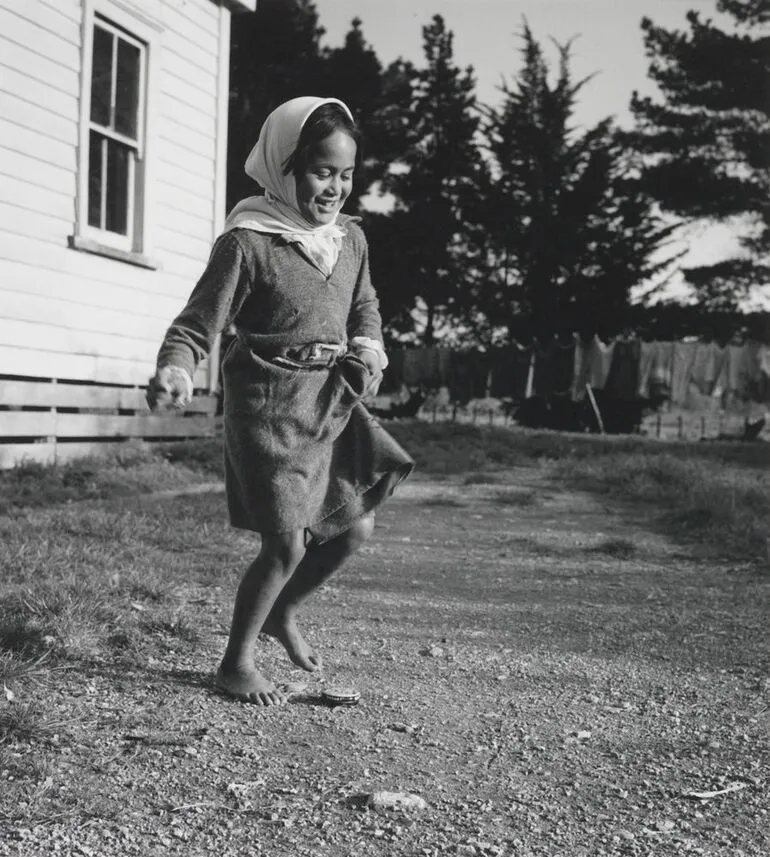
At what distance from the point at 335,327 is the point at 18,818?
1446mm

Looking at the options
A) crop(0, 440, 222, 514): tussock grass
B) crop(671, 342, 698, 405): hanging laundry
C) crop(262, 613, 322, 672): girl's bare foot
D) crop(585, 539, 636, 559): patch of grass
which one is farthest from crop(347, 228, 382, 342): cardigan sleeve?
crop(671, 342, 698, 405): hanging laundry

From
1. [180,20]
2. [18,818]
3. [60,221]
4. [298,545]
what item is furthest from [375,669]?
[180,20]

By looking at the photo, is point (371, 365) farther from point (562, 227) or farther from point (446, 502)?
point (562, 227)

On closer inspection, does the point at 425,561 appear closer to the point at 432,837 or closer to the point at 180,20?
the point at 432,837

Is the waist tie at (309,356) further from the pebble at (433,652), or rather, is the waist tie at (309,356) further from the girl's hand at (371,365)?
the pebble at (433,652)

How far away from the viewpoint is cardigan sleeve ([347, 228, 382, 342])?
2.82m

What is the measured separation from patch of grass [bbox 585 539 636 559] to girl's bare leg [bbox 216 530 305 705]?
110 inches

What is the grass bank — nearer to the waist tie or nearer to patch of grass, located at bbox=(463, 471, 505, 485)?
patch of grass, located at bbox=(463, 471, 505, 485)

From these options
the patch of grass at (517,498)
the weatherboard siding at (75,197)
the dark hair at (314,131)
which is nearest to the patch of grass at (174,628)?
A: the dark hair at (314,131)

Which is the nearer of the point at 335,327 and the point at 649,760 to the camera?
the point at 649,760

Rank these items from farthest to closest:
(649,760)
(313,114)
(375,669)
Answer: (375,669) < (313,114) < (649,760)

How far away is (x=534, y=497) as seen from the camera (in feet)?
22.7

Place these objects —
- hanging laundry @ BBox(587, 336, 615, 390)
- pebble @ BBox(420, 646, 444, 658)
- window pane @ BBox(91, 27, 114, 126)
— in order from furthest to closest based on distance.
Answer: hanging laundry @ BBox(587, 336, 615, 390), window pane @ BBox(91, 27, 114, 126), pebble @ BBox(420, 646, 444, 658)

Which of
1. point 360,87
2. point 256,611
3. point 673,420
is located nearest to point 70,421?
point 256,611
